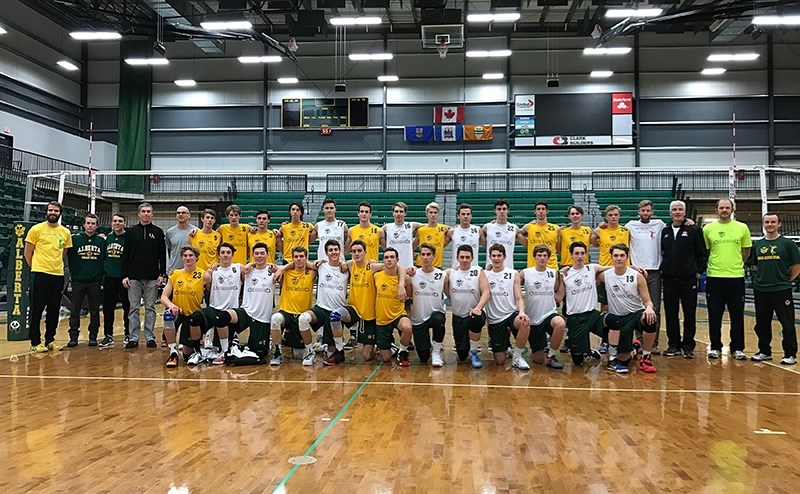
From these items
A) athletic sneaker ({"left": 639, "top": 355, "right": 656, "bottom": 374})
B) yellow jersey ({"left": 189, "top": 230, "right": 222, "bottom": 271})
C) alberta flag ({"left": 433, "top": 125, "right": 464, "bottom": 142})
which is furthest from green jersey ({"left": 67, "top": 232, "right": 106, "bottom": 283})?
alberta flag ({"left": 433, "top": 125, "right": 464, "bottom": 142})

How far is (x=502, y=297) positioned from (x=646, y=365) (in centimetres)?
155

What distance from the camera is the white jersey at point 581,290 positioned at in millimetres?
6223

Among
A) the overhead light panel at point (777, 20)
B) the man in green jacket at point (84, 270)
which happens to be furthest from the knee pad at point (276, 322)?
the overhead light panel at point (777, 20)

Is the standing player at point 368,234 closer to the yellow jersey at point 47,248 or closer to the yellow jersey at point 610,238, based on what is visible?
the yellow jersey at point 610,238

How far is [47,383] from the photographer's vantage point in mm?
5164

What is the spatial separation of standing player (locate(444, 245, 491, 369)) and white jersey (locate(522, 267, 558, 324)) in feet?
1.50

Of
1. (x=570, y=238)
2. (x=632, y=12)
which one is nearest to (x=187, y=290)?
(x=570, y=238)

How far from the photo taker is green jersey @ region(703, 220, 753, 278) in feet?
21.6

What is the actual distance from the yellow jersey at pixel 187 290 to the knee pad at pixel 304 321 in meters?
1.22

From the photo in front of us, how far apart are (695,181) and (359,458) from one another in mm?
22237

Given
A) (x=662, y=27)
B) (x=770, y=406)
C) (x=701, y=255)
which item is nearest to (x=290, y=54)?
(x=662, y=27)

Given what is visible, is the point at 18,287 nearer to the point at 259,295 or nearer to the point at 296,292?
the point at 259,295

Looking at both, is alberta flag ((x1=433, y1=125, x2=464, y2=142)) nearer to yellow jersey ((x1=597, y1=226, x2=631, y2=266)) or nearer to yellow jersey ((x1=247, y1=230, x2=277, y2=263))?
yellow jersey ((x1=597, y1=226, x2=631, y2=266))

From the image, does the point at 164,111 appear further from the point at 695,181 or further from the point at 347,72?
the point at 695,181
